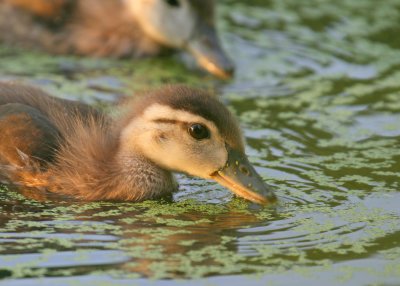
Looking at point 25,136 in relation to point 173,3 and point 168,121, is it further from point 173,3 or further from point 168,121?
point 173,3

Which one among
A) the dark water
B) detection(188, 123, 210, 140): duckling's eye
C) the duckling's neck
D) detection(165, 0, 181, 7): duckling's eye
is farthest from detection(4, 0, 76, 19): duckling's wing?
detection(188, 123, 210, 140): duckling's eye

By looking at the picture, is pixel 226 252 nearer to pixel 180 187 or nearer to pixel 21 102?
pixel 180 187

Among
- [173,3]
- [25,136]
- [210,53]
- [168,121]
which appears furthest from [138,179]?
[173,3]

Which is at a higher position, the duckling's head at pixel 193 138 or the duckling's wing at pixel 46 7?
the duckling's wing at pixel 46 7

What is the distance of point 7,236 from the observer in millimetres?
6859

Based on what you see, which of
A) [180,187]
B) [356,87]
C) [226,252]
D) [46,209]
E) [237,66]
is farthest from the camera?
[237,66]

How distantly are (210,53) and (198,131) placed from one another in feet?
14.4

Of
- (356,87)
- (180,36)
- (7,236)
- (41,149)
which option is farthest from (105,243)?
(180,36)

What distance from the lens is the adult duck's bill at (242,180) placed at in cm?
758

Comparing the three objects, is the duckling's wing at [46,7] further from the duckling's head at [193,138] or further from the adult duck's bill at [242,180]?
the adult duck's bill at [242,180]

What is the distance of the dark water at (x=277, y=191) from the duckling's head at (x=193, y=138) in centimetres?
20

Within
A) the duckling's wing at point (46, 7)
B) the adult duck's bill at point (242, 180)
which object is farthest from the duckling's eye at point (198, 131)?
the duckling's wing at point (46, 7)

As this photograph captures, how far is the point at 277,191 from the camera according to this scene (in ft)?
26.5

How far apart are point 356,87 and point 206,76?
1.58 m
